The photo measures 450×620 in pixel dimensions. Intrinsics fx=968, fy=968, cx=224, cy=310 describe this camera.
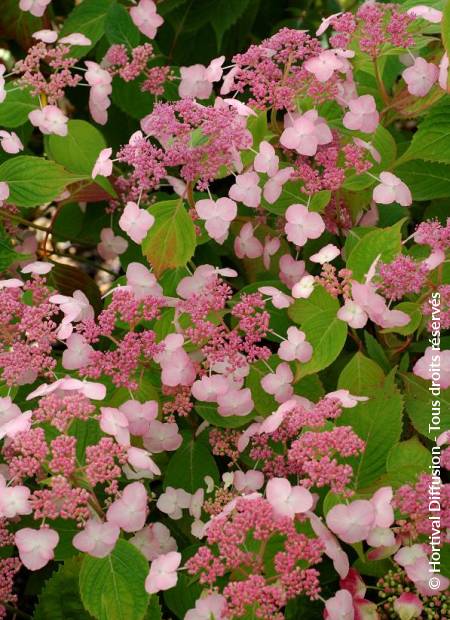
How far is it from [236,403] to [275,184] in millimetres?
271

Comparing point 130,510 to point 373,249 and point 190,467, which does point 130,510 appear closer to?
point 190,467

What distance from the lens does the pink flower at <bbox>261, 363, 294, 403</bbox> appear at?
1104 millimetres

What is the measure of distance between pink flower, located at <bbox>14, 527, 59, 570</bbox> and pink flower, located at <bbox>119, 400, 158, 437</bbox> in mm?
165

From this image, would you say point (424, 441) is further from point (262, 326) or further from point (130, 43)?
point (130, 43)

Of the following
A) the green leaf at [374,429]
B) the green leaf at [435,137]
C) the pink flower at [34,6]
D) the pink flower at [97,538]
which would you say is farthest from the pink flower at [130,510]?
the pink flower at [34,6]

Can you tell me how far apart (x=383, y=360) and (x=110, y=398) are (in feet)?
1.09

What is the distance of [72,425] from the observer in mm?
1077

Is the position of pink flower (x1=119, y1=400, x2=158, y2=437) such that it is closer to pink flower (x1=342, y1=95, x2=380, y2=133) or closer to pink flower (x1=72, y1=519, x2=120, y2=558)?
pink flower (x1=72, y1=519, x2=120, y2=558)

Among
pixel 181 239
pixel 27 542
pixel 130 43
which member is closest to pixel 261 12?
pixel 130 43

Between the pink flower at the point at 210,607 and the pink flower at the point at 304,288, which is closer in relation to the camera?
the pink flower at the point at 210,607

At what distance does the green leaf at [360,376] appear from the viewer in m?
1.10

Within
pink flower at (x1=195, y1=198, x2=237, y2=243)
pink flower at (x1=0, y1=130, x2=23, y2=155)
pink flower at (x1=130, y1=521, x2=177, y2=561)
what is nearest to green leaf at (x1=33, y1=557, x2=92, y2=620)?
pink flower at (x1=130, y1=521, x2=177, y2=561)

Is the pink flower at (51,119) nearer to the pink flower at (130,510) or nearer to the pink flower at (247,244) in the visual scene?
the pink flower at (247,244)

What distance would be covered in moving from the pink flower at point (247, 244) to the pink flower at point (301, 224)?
0.13 meters
